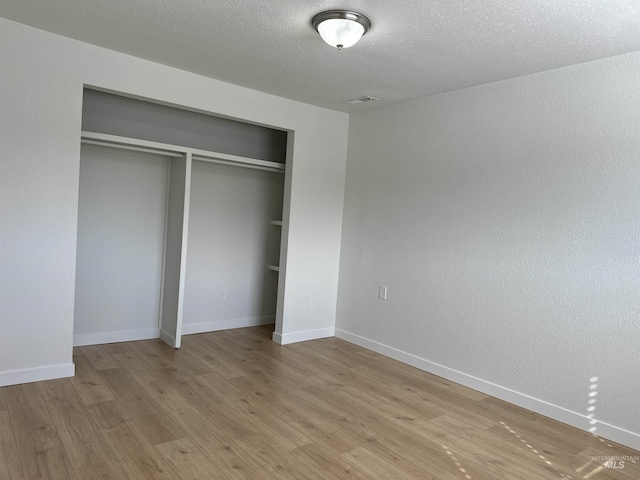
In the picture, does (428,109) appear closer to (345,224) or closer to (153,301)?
(345,224)

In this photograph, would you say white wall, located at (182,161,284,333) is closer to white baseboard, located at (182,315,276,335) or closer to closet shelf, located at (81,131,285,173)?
white baseboard, located at (182,315,276,335)

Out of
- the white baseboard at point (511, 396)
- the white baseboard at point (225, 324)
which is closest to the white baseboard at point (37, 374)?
the white baseboard at point (225, 324)

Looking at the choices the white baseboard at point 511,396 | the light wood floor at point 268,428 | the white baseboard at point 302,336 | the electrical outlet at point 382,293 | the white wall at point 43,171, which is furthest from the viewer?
the white baseboard at point 302,336

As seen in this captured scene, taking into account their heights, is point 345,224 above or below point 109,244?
above

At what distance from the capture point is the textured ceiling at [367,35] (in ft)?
7.84

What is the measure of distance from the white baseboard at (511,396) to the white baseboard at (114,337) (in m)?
2.02

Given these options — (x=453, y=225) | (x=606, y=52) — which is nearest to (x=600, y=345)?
(x=453, y=225)

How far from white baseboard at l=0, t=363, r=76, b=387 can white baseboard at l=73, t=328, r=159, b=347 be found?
2.50ft

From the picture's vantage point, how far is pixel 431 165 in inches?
156

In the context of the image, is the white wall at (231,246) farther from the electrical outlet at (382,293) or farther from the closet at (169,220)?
the electrical outlet at (382,293)

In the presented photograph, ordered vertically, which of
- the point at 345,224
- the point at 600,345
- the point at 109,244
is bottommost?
the point at 600,345

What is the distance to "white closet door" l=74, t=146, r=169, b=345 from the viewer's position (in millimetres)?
3982

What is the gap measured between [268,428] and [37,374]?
1700mm

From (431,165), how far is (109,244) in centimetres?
292
